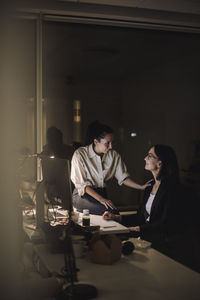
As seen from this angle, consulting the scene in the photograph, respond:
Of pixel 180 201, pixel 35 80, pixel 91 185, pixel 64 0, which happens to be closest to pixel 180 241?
pixel 180 201

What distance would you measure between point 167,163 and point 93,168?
76 cm

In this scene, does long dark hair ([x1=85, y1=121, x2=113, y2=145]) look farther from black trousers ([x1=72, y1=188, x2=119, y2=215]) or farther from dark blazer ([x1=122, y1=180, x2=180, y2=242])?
dark blazer ([x1=122, y1=180, x2=180, y2=242])

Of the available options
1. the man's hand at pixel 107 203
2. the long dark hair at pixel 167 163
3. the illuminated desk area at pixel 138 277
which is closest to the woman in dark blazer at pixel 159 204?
the long dark hair at pixel 167 163

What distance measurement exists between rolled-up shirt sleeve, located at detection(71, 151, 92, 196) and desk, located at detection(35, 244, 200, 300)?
1.39 meters

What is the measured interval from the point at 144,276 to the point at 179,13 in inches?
138

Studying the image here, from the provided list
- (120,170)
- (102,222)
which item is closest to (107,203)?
(102,222)

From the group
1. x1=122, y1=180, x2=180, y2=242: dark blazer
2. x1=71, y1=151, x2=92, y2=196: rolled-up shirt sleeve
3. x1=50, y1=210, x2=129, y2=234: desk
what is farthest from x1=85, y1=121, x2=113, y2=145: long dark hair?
x1=50, y1=210, x2=129, y2=234: desk

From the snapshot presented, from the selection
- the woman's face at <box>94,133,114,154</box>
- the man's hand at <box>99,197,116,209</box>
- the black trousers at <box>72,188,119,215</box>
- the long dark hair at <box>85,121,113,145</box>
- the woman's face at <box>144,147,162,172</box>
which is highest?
the long dark hair at <box>85,121,113,145</box>

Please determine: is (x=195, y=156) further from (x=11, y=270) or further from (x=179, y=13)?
(x=11, y=270)

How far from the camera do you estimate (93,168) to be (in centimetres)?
356

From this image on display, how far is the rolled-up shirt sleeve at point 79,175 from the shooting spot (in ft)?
11.2

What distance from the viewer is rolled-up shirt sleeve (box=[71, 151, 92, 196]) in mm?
3424

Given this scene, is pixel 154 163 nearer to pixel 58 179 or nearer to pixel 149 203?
pixel 149 203

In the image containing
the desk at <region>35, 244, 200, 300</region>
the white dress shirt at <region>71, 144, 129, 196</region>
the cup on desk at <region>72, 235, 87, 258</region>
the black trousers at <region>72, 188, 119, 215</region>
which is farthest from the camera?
the white dress shirt at <region>71, 144, 129, 196</region>
